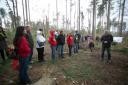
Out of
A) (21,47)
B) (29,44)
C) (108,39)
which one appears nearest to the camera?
(21,47)

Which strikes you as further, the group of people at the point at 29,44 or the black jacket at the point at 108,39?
the black jacket at the point at 108,39

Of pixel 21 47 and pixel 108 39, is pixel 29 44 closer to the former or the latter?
pixel 21 47

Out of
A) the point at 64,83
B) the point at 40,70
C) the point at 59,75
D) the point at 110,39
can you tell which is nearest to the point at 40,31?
the point at 40,70

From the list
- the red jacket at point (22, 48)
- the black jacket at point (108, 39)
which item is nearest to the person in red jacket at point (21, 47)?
the red jacket at point (22, 48)

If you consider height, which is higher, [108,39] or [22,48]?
[108,39]

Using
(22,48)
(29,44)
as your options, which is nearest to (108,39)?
(29,44)

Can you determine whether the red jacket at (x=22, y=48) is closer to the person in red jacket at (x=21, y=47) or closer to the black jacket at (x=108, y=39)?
the person in red jacket at (x=21, y=47)

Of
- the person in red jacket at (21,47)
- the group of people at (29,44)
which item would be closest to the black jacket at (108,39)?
the group of people at (29,44)

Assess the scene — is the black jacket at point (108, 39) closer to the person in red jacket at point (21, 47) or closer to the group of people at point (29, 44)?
the group of people at point (29, 44)

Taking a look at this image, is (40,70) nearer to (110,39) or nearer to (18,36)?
(18,36)

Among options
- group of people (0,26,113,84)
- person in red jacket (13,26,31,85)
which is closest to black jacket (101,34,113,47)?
group of people (0,26,113,84)

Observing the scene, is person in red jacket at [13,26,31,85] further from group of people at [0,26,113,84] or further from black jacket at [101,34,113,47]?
black jacket at [101,34,113,47]

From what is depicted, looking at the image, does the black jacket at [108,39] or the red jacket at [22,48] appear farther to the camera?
the black jacket at [108,39]

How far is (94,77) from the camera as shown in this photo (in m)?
7.02
